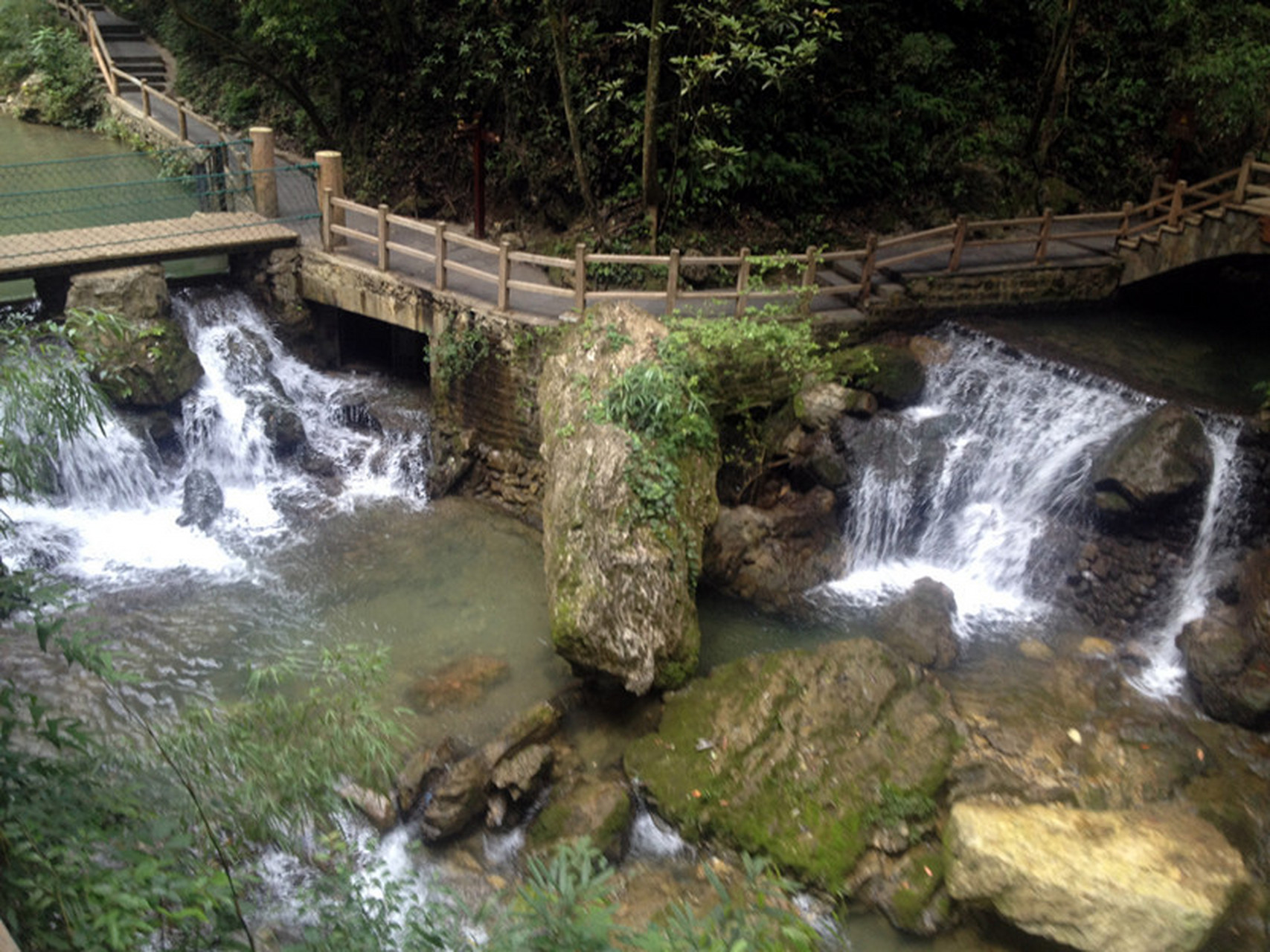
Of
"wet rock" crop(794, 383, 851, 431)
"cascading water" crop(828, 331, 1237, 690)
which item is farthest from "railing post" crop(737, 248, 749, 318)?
"cascading water" crop(828, 331, 1237, 690)

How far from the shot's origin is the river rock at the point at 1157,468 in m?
10.3

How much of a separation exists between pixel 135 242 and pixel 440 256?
3.78 meters

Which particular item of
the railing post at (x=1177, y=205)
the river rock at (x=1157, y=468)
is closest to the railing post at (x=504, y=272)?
the river rock at (x=1157, y=468)

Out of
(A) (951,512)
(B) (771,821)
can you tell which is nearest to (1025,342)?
(A) (951,512)

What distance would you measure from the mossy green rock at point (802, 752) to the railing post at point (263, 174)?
9283mm

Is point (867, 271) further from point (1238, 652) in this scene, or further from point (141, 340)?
point (141, 340)

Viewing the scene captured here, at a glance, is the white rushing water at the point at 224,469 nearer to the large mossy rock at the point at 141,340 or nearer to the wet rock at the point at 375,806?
the large mossy rock at the point at 141,340

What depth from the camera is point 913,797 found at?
763 cm

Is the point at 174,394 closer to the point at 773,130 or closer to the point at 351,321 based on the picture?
the point at 351,321

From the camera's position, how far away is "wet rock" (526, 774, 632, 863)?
24.2 feet

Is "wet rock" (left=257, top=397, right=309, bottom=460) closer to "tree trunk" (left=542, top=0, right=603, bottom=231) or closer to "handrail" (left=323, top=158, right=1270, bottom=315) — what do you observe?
"handrail" (left=323, top=158, right=1270, bottom=315)

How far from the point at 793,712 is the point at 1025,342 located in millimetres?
6886

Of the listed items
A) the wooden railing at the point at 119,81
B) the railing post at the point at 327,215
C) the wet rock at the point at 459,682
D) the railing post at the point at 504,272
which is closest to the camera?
the wet rock at the point at 459,682

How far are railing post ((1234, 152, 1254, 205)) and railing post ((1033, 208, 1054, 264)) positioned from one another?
7.45 feet
